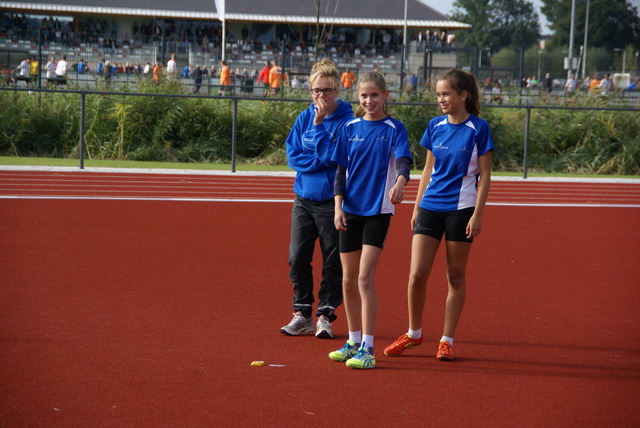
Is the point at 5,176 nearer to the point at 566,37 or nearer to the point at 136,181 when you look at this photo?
the point at 136,181

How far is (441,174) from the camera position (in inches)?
186

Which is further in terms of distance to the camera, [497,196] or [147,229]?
[497,196]

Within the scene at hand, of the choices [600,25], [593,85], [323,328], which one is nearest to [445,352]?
[323,328]

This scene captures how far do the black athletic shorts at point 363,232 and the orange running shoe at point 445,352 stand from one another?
68cm

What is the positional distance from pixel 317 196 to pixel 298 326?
0.83m

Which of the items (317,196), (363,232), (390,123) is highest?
(390,123)

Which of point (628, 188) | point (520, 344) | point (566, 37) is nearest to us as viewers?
point (520, 344)

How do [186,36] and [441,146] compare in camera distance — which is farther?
[186,36]

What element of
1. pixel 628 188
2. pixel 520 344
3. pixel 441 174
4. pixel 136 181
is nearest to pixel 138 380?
pixel 441 174

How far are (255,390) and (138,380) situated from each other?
0.60m

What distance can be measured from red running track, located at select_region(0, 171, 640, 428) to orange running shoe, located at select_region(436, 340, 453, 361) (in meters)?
0.07

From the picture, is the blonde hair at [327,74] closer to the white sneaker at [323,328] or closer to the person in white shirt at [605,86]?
the white sneaker at [323,328]

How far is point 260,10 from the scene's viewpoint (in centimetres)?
4912

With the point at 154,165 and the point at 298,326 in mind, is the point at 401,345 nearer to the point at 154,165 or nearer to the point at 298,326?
the point at 298,326
